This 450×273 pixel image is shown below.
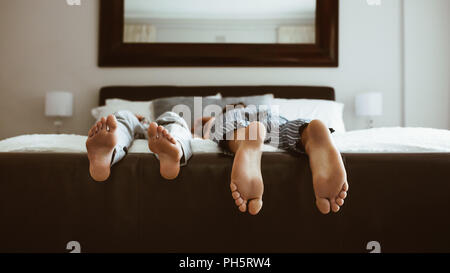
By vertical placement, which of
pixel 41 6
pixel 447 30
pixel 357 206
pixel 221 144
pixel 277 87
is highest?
pixel 41 6

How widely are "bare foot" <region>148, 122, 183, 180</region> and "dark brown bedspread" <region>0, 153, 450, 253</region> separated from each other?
39mm

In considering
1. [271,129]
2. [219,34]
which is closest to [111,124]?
[271,129]

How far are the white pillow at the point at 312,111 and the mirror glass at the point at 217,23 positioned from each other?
2.36 ft

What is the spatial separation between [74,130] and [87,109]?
22 centimetres

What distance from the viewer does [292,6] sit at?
2809mm

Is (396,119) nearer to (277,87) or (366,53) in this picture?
(366,53)

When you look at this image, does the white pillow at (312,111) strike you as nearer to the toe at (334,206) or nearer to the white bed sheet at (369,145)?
the white bed sheet at (369,145)

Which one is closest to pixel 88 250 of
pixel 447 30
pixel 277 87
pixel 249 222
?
pixel 249 222

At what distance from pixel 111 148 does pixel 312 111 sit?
171 centimetres

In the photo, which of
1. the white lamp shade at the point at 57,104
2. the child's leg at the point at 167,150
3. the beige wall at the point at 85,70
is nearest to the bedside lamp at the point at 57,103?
the white lamp shade at the point at 57,104

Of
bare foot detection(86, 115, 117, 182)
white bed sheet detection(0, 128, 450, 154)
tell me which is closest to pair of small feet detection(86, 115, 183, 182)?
bare foot detection(86, 115, 117, 182)

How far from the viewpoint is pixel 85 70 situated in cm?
280

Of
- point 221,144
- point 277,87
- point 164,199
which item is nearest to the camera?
point 164,199

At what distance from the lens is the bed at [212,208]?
981mm
